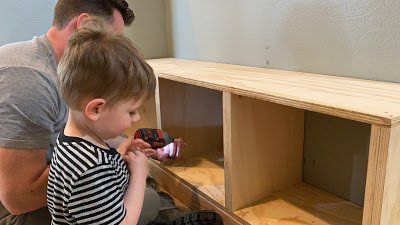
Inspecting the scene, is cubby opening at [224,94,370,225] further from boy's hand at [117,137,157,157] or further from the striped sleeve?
the striped sleeve

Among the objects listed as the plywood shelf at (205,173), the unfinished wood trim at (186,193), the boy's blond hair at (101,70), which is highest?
the boy's blond hair at (101,70)

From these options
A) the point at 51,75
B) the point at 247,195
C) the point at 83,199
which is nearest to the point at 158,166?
the point at 247,195

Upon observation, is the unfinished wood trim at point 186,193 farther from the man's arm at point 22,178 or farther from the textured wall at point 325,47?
the man's arm at point 22,178

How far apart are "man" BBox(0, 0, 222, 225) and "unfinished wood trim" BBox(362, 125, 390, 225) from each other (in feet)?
2.14

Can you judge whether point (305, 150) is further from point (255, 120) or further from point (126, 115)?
point (126, 115)

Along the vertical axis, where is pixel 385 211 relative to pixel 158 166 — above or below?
above

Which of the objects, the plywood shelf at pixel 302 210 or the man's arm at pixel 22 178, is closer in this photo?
the man's arm at pixel 22 178

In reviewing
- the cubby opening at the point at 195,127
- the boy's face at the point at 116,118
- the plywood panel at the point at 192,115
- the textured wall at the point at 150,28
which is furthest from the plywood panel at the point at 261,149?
the textured wall at the point at 150,28

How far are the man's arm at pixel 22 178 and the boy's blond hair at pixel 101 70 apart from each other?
0.20m

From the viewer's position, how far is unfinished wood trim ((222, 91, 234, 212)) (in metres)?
0.87

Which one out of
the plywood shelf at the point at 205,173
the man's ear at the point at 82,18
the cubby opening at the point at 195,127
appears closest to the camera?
the man's ear at the point at 82,18

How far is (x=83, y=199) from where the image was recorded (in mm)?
613

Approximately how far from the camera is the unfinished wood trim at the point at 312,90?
0.59 meters

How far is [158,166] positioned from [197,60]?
1.52 ft
